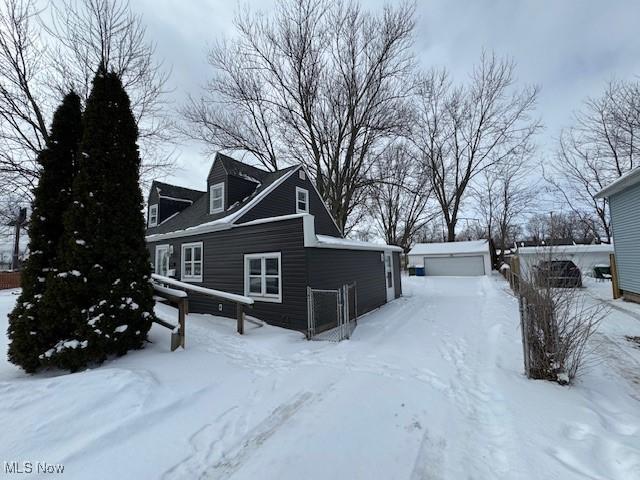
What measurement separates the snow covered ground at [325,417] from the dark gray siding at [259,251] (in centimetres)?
247

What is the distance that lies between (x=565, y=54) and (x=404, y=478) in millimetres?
13727

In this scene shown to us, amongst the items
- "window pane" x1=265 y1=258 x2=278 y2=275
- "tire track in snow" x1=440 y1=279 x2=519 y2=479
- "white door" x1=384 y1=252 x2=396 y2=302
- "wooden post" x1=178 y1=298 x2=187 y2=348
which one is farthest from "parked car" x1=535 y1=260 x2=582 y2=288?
"white door" x1=384 y1=252 x2=396 y2=302

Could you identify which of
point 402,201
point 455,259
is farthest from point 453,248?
point 402,201

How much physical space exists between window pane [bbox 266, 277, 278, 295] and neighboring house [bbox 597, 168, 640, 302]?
11787 mm

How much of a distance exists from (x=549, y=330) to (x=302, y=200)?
1116 cm

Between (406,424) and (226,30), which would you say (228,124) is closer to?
(226,30)

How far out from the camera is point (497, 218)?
37.8m

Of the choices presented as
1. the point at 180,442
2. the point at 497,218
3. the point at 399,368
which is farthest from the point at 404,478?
the point at 497,218

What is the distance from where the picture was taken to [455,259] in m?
29.4

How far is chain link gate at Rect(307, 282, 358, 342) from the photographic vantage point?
7.43 metres

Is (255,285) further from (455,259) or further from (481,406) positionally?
(455,259)

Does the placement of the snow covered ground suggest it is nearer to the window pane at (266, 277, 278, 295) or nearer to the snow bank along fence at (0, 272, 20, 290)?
the window pane at (266, 277, 278, 295)

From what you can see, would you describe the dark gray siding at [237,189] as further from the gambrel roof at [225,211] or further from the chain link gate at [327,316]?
the chain link gate at [327,316]

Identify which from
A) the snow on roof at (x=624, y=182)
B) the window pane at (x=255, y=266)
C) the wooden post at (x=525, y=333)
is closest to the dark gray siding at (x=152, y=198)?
the window pane at (x=255, y=266)
